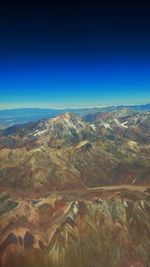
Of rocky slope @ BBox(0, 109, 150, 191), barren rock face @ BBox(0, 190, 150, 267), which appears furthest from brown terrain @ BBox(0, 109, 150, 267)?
rocky slope @ BBox(0, 109, 150, 191)

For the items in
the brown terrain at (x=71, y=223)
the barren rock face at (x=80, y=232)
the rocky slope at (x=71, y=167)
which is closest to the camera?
the barren rock face at (x=80, y=232)

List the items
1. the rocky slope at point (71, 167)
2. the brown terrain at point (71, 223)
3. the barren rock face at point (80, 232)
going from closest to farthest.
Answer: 1. the barren rock face at point (80, 232)
2. the brown terrain at point (71, 223)
3. the rocky slope at point (71, 167)

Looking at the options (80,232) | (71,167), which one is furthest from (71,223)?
(71,167)

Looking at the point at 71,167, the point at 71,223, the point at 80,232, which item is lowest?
the point at 71,167

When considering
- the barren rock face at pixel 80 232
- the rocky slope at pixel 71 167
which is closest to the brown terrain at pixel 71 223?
the barren rock face at pixel 80 232

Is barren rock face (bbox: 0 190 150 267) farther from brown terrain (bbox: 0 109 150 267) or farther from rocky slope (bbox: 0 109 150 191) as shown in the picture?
rocky slope (bbox: 0 109 150 191)

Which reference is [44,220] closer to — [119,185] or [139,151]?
[119,185]

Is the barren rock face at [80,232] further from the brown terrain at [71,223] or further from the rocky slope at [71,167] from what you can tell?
the rocky slope at [71,167]

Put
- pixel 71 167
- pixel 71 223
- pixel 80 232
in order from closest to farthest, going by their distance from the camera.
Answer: pixel 80 232, pixel 71 223, pixel 71 167

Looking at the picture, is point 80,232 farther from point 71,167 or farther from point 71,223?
point 71,167

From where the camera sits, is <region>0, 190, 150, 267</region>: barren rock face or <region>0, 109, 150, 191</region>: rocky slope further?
<region>0, 109, 150, 191</region>: rocky slope

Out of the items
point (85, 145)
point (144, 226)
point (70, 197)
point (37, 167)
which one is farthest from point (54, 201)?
point (85, 145)

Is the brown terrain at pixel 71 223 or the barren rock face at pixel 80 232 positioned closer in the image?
the barren rock face at pixel 80 232
